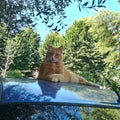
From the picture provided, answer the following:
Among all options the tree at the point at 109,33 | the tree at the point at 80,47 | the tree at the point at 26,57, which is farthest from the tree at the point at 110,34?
the tree at the point at 26,57

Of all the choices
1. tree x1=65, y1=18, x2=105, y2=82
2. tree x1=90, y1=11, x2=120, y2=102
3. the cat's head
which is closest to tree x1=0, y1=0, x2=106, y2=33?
the cat's head

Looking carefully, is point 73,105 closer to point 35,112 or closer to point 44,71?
point 35,112

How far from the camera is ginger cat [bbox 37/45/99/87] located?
6194 mm

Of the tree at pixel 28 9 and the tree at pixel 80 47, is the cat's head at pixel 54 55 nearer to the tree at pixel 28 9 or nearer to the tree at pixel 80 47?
the tree at pixel 28 9

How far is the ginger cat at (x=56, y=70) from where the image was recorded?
20.3ft

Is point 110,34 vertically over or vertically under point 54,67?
over

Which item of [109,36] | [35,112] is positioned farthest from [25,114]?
[109,36]

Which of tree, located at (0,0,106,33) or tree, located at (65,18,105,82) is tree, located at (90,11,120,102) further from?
tree, located at (0,0,106,33)

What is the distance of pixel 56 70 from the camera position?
22.4 feet

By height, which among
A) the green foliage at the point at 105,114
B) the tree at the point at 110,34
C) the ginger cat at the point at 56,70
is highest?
the tree at the point at 110,34

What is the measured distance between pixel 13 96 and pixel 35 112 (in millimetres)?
264

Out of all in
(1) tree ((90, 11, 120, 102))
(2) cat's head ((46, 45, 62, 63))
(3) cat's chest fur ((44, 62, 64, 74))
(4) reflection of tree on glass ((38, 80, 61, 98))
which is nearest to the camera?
(4) reflection of tree on glass ((38, 80, 61, 98))

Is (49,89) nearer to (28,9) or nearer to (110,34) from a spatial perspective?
(28,9)

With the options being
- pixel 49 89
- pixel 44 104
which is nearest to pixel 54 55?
pixel 49 89
